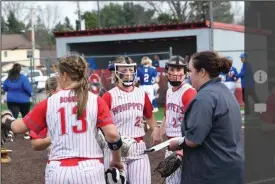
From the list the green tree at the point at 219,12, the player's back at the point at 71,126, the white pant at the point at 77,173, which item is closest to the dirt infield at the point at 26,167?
the white pant at the point at 77,173

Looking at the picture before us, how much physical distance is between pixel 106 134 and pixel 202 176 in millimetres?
882

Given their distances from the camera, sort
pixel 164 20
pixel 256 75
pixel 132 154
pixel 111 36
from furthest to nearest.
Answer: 1. pixel 164 20
2. pixel 111 36
3. pixel 256 75
4. pixel 132 154

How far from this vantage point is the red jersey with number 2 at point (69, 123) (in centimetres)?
433

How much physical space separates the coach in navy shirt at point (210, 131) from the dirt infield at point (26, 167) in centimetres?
396

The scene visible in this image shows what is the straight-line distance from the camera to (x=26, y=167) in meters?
10.2

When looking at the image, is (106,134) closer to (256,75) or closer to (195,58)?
(195,58)

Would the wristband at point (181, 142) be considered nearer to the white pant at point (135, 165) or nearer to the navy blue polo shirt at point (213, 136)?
the navy blue polo shirt at point (213, 136)

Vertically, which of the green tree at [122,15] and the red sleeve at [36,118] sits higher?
the green tree at [122,15]

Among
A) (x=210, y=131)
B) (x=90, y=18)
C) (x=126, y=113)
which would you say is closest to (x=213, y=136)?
(x=210, y=131)

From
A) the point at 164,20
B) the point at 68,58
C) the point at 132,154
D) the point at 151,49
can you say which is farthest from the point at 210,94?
the point at 164,20

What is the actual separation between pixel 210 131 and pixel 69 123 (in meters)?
1.17

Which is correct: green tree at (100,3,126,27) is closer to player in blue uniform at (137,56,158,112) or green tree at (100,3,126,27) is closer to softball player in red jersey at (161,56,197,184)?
player in blue uniform at (137,56,158,112)

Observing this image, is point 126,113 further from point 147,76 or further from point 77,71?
point 147,76

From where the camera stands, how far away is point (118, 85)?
20.4 feet
